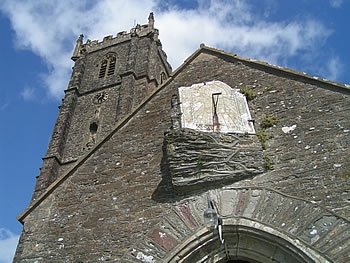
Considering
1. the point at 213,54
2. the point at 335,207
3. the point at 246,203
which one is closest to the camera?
the point at 335,207

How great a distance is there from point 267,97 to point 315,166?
5.49 feet

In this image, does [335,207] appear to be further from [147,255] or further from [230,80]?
[230,80]

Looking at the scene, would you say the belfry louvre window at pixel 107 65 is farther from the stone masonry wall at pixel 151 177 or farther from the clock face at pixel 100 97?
the stone masonry wall at pixel 151 177

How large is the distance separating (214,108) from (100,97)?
20.6 m

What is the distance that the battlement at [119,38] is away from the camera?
100 feet

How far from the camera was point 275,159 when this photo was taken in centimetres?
529

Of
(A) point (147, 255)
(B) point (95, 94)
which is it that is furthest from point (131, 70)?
(A) point (147, 255)

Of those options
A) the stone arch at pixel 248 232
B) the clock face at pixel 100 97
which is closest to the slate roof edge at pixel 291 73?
the stone arch at pixel 248 232

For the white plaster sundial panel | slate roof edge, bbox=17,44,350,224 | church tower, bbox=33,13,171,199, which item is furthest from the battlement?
the white plaster sundial panel

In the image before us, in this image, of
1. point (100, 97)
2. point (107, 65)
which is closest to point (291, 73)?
point (100, 97)

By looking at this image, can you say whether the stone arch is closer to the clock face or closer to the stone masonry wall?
the stone masonry wall

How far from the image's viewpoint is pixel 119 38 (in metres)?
31.3

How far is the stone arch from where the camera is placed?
432 centimetres

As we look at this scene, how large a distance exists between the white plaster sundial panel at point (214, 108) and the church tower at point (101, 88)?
15.6 m
